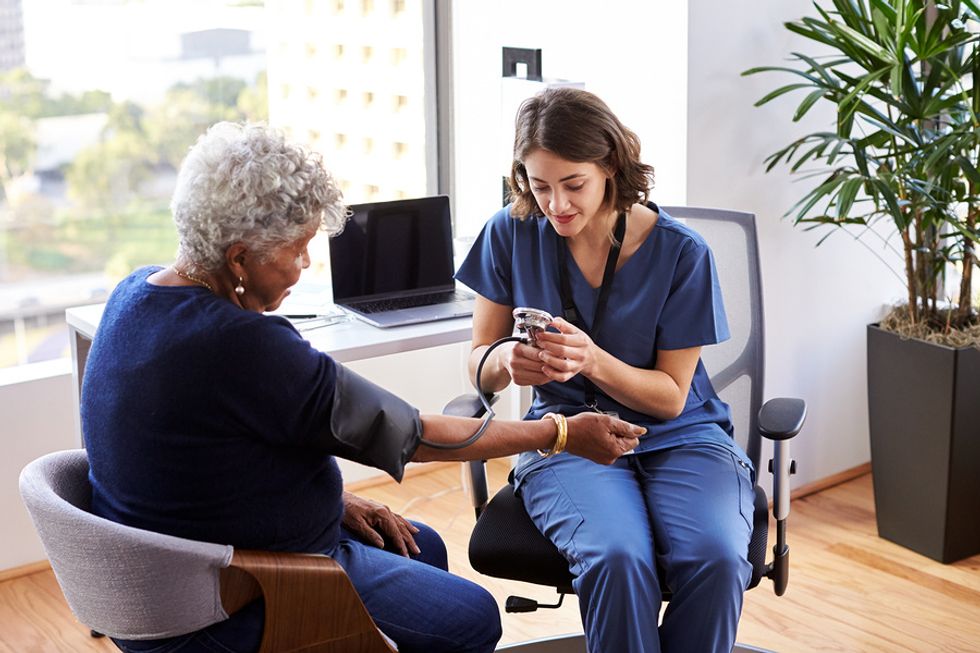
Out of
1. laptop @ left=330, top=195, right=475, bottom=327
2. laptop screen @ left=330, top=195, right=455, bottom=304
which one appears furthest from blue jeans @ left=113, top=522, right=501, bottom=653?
laptop screen @ left=330, top=195, right=455, bottom=304

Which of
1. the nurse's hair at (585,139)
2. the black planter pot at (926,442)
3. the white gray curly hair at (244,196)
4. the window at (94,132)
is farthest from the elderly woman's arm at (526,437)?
the window at (94,132)

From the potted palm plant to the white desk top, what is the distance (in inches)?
39.3

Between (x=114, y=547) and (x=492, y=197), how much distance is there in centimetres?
223

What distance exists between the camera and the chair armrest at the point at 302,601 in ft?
5.30

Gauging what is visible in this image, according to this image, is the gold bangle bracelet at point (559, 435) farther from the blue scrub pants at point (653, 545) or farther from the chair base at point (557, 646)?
the chair base at point (557, 646)

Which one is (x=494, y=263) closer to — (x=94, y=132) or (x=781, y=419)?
(x=781, y=419)

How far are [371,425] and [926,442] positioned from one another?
6.54ft

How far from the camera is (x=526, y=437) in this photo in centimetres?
189

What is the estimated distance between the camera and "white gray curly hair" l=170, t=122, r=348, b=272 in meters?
1.62

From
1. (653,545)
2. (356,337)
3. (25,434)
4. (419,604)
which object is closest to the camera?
(419,604)

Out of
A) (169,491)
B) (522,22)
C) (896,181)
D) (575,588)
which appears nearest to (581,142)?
(575,588)

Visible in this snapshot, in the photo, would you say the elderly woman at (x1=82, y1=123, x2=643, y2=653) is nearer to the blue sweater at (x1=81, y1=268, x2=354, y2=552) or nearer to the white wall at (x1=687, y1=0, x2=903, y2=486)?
the blue sweater at (x1=81, y1=268, x2=354, y2=552)

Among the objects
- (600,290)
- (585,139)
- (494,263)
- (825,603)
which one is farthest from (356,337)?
(825,603)

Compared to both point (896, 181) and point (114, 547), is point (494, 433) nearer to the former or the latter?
point (114, 547)
